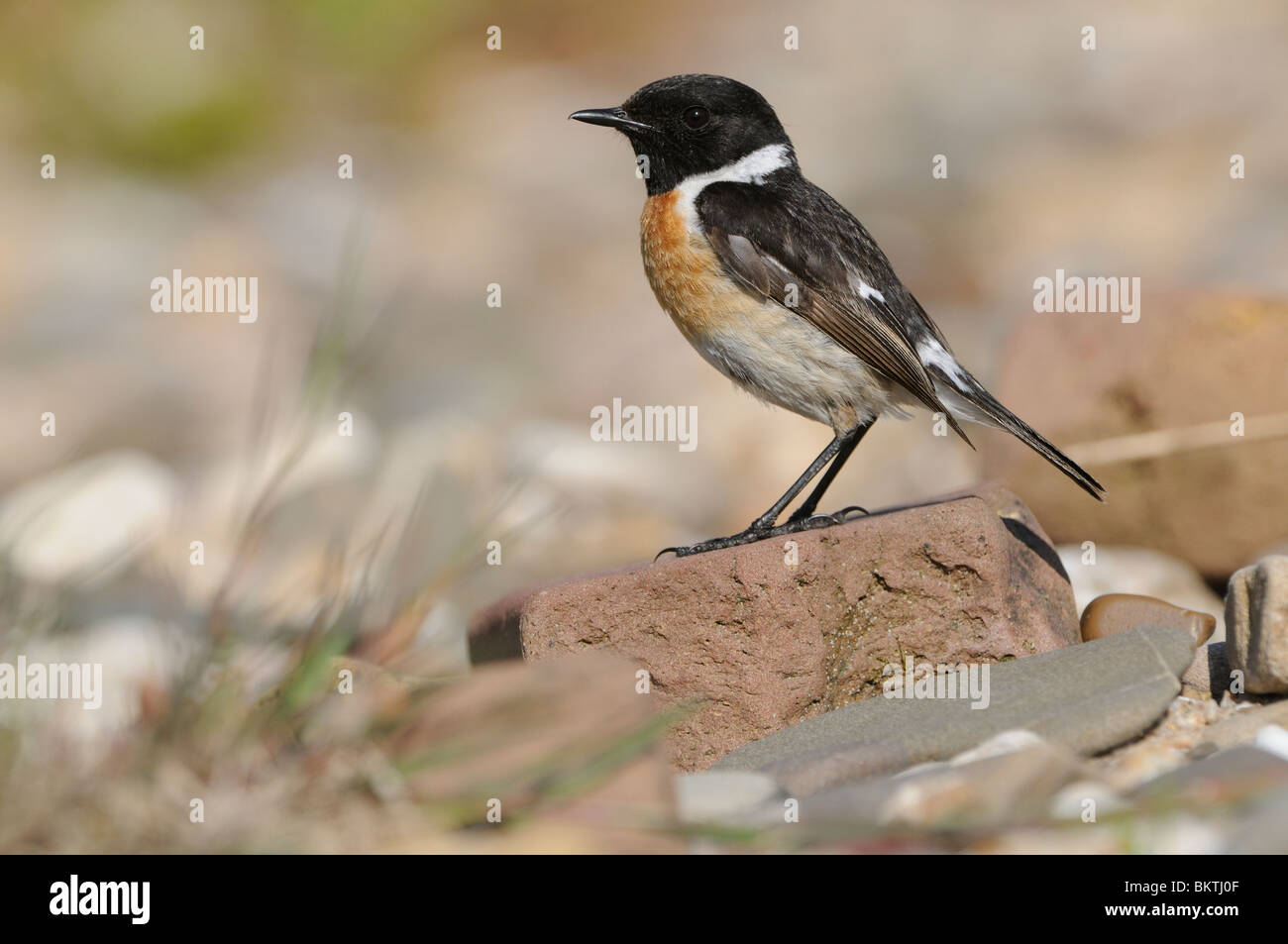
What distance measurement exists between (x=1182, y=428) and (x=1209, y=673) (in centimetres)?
238

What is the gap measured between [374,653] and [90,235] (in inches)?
478

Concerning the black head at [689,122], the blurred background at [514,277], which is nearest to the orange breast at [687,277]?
the black head at [689,122]

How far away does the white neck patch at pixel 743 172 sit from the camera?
257 inches

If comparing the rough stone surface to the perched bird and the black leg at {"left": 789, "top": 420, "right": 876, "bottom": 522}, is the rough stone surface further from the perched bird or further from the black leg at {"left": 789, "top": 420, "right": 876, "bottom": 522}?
the black leg at {"left": 789, "top": 420, "right": 876, "bottom": 522}

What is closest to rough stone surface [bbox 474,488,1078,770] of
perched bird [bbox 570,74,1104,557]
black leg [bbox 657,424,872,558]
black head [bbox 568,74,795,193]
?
black leg [bbox 657,424,872,558]

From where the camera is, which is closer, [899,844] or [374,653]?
[899,844]

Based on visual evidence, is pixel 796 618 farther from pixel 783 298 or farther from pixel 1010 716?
pixel 783 298

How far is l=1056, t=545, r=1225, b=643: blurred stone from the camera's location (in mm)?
6707

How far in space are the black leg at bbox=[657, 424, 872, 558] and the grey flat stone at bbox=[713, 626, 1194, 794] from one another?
104 centimetres
